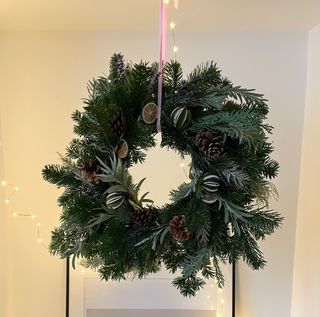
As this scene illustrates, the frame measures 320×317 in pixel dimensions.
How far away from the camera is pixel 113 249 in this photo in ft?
2.79

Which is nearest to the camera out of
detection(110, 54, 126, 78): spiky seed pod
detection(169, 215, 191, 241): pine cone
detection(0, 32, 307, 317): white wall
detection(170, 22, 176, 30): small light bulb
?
detection(169, 215, 191, 241): pine cone

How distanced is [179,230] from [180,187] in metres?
0.11

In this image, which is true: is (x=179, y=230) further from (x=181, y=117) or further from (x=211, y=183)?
(x=181, y=117)

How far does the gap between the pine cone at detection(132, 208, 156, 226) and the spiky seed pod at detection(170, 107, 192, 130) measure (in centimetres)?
19

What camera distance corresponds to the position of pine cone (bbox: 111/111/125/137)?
894mm


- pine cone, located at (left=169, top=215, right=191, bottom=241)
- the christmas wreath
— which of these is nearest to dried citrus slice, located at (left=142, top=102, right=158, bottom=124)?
the christmas wreath

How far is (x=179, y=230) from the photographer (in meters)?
0.83
